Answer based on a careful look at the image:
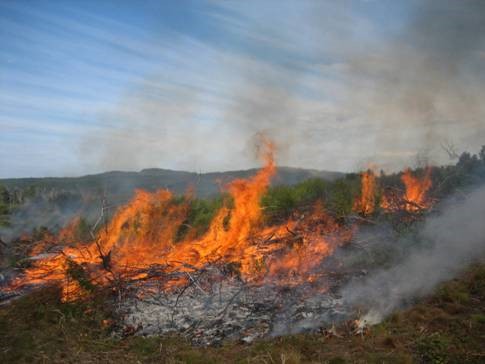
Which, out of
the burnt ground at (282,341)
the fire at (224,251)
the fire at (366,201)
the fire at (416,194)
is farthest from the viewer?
the fire at (366,201)

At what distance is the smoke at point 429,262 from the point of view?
7551mm

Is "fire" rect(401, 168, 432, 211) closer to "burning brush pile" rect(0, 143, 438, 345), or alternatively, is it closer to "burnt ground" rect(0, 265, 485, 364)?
"burning brush pile" rect(0, 143, 438, 345)

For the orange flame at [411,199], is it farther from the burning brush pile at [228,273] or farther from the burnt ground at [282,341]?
the burnt ground at [282,341]

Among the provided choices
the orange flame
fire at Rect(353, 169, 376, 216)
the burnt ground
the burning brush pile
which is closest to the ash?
the burning brush pile

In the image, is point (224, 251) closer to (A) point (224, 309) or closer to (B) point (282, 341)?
(A) point (224, 309)

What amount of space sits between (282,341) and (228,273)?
3.49 metres

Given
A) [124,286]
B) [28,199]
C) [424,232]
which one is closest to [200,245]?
[124,286]

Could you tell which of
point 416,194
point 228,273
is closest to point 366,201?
point 416,194

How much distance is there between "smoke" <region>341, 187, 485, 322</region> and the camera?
755cm

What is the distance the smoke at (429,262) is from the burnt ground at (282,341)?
479 mm

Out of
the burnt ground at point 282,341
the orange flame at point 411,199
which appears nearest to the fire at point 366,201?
the orange flame at point 411,199

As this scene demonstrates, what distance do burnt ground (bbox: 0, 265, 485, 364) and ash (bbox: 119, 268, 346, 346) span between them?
0.33 m

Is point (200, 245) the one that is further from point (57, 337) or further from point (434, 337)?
point (434, 337)

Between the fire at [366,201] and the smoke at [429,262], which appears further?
the fire at [366,201]
